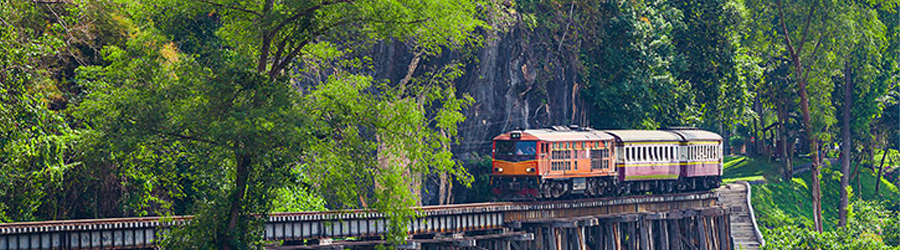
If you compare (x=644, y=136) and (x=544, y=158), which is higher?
(x=644, y=136)

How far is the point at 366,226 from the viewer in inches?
1404

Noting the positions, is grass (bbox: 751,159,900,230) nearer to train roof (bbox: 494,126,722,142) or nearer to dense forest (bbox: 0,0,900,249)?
dense forest (bbox: 0,0,900,249)

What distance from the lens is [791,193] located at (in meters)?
71.6

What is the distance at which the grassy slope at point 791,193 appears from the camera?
66875 mm

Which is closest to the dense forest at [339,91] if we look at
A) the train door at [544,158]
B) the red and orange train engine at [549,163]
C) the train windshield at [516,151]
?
the train windshield at [516,151]

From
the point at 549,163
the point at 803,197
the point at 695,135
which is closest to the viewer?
the point at 549,163

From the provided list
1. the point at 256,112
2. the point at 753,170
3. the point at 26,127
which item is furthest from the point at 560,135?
the point at 753,170

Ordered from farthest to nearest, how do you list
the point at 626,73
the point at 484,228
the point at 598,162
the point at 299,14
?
the point at 626,73
the point at 598,162
the point at 484,228
the point at 299,14

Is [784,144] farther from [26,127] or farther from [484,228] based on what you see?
[26,127]

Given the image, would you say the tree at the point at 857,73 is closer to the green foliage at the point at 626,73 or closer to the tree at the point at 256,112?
the green foliage at the point at 626,73

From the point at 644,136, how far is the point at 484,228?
41.6 ft

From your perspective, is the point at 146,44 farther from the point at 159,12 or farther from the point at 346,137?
the point at 346,137

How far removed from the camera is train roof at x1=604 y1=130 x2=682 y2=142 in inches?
1902

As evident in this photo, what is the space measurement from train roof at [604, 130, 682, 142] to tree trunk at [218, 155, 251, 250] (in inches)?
919
